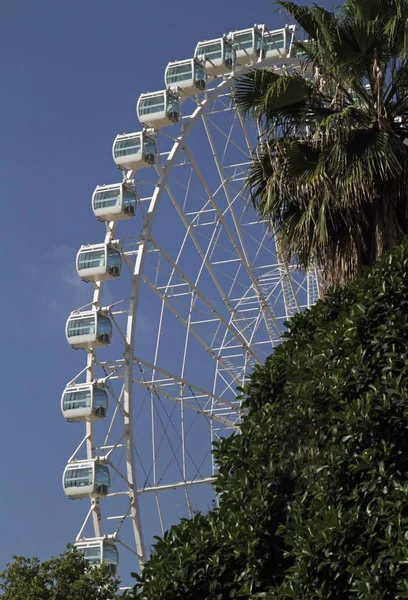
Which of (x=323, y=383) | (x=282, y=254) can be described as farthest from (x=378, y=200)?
(x=323, y=383)

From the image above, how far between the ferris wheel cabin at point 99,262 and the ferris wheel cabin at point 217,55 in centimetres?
768

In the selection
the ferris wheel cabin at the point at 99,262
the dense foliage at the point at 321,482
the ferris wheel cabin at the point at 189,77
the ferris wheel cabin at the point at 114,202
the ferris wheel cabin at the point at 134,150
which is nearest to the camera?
the dense foliage at the point at 321,482

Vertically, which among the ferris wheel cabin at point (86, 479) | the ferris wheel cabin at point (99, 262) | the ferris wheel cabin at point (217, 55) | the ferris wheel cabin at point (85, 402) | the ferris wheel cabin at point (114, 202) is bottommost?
the ferris wheel cabin at point (86, 479)

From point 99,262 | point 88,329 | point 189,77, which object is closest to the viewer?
point 88,329

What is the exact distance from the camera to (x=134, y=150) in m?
38.2

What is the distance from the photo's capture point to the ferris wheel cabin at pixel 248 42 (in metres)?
41.0

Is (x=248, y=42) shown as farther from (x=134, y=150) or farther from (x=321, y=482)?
(x=321, y=482)

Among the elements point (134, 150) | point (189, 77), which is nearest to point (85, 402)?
→ point (134, 150)

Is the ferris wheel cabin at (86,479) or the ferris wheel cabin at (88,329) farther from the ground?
the ferris wheel cabin at (88,329)

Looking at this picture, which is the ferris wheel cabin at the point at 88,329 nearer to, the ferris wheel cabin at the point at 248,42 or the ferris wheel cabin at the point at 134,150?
the ferris wheel cabin at the point at 134,150

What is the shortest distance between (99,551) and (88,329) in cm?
693

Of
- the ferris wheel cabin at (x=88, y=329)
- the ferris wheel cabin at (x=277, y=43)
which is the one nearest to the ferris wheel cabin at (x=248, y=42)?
the ferris wheel cabin at (x=277, y=43)

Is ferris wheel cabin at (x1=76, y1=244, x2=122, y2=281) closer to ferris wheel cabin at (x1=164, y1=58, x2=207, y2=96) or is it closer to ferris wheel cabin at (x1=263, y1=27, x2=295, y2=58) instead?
ferris wheel cabin at (x1=164, y1=58, x2=207, y2=96)

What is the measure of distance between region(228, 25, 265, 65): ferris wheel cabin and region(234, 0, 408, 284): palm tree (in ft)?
79.1
